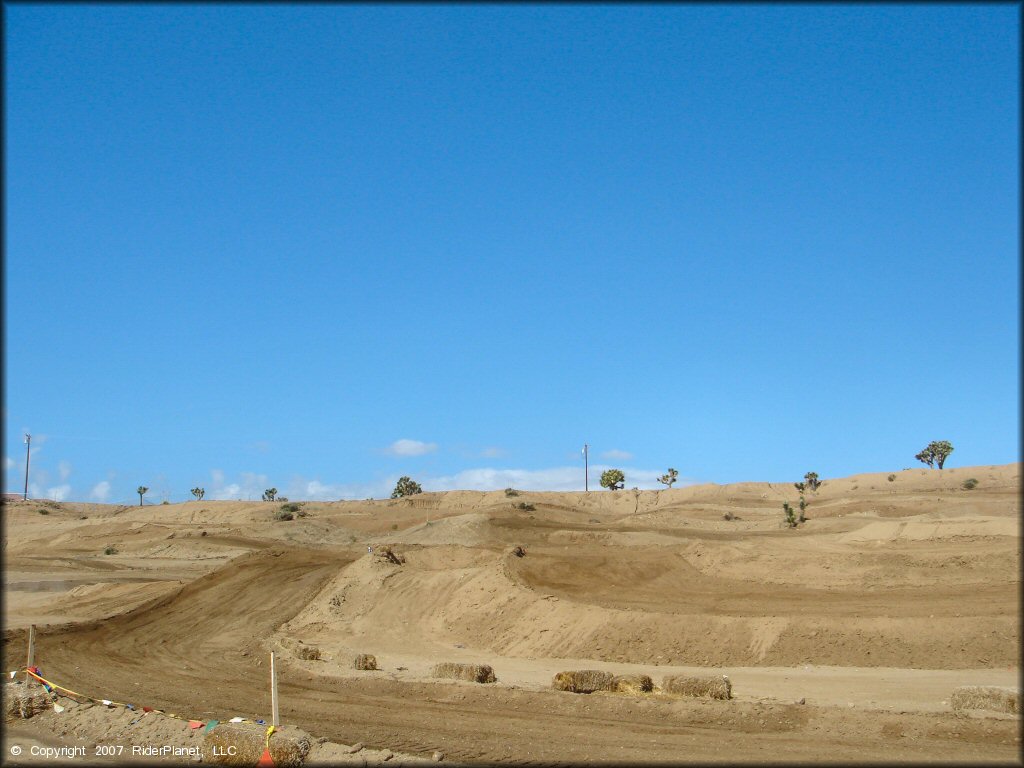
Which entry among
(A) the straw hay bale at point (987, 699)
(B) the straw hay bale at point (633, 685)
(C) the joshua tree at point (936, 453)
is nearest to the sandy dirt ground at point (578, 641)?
(B) the straw hay bale at point (633, 685)

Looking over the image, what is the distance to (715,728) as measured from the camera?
54.6ft

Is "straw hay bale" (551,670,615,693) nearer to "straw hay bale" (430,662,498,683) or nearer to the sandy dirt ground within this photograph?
the sandy dirt ground

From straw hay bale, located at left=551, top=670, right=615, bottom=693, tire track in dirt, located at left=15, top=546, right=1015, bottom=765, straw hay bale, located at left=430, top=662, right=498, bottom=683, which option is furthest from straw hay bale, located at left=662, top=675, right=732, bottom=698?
straw hay bale, located at left=430, top=662, right=498, bottom=683

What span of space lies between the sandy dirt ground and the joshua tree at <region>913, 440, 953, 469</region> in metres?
47.4

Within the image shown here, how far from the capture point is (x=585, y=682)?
66.9ft

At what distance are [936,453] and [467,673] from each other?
96802 millimetres

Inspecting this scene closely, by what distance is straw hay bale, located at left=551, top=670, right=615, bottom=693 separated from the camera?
2023 cm

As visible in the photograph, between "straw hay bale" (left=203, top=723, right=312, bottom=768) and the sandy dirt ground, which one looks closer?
"straw hay bale" (left=203, top=723, right=312, bottom=768)

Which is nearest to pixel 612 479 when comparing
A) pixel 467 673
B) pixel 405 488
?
pixel 405 488

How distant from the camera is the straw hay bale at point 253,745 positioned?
14359 millimetres

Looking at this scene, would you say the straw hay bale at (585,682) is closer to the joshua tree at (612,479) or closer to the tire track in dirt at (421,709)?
the tire track in dirt at (421,709)

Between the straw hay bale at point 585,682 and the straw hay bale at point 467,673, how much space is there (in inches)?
90.8

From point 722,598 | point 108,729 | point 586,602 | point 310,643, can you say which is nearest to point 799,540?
point 722,598

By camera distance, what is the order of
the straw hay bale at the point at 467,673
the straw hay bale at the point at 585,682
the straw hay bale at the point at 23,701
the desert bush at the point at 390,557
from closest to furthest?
the straw hay bale at the point at 23,701, the straw hay bale at the point at 585,682, the straw hay bale at the point at 467,673, the desert bush at the point at 390,557
